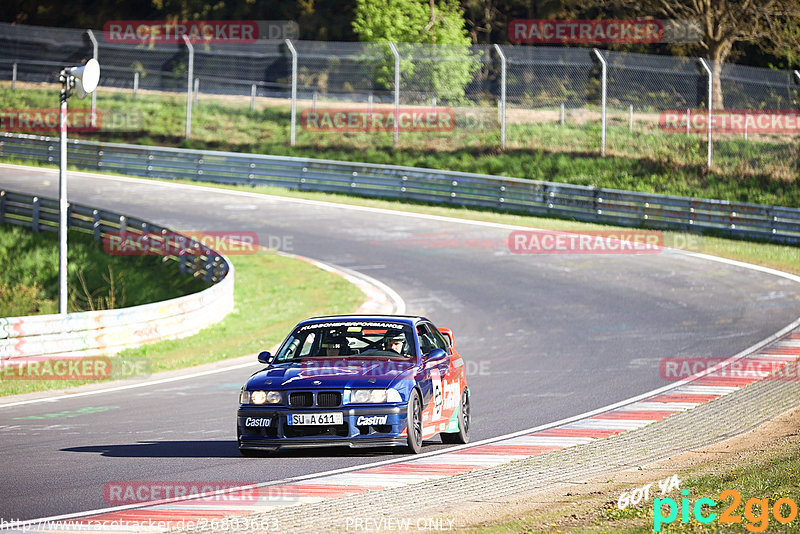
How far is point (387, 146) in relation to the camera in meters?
42.4

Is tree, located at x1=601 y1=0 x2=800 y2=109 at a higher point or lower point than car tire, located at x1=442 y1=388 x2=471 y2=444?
higher

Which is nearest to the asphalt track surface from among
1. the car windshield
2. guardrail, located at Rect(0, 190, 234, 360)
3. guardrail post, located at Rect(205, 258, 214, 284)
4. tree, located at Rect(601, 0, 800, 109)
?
the car windshield

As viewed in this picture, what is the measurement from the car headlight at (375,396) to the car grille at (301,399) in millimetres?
365

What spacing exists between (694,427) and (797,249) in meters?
17.5

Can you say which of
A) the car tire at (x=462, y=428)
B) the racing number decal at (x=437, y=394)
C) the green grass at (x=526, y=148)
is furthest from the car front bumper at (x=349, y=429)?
the green grass at (x=526, y=148)

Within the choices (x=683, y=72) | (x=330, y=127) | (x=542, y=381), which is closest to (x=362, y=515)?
(x=542, y=381)

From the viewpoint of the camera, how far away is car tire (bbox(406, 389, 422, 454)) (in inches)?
386

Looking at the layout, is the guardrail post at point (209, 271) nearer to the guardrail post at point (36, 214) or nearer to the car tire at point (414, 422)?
the guardrail post at point (36, 214)

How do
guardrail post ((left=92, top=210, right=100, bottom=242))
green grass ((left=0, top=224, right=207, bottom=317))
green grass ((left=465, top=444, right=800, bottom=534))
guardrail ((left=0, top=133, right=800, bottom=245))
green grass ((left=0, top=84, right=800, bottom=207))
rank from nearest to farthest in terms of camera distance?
green grass ((left=465, top=444, right=800, bottom=534)) < green grass ((left=0, top=224, right=207, bottom=317)) < guardrail ((left=0, top=133, right=800, bottom=245)) < guardrail post ((left=92, top=210, right=100, bottom=242)) < green grass ((left=0, top=84, right=800, bottom=207))

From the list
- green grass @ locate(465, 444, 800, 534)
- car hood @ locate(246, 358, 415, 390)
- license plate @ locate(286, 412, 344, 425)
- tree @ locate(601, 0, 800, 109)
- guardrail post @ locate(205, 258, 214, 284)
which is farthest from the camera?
tree @ locate(601, 0, 800, 109)

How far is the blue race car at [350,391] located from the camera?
9.67 meters

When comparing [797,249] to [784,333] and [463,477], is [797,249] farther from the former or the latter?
[463,477]

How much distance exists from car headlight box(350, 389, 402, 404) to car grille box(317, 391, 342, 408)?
12 cm

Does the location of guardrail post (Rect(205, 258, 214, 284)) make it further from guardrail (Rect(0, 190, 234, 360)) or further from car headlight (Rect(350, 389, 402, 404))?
car headlight (Rect(350, 389, 402, 404))
